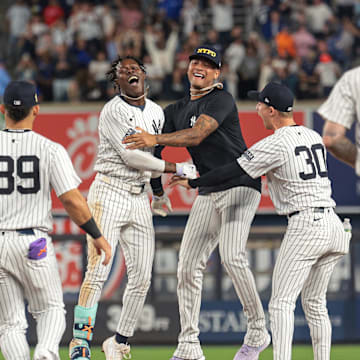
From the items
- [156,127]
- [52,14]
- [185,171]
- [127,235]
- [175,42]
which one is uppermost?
[52,14]

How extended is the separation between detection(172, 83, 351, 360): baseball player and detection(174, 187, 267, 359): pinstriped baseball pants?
57 centimetres

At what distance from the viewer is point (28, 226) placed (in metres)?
4.78

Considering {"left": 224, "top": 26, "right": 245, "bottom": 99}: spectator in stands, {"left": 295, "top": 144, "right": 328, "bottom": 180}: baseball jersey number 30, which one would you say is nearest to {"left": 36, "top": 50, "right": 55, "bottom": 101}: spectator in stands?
{"left": 224, "top": 26, "right": 245, "bottom": 99}: spectator in stands

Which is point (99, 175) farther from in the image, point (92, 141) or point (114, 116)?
point (92, 141)

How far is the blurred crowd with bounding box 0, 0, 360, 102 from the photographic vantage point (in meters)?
13.6

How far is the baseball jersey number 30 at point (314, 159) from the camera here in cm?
565

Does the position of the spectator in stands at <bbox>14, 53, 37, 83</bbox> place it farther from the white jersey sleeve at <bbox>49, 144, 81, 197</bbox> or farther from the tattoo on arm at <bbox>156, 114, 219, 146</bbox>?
the white jersey sleeve at <bbox>49, 144, 81, 197</bbox>

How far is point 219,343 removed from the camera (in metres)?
8.61

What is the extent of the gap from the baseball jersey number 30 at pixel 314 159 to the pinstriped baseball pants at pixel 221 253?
843mm

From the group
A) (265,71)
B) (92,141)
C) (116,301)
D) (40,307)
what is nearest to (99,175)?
(40,307)

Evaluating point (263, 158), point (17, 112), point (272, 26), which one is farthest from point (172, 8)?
point (17, 112)

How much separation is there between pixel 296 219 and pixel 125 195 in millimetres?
1385

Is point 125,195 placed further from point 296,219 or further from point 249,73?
point 249,73

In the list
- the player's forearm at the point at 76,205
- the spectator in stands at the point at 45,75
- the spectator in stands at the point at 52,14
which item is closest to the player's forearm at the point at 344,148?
the player's forearm at the point at 76,205
